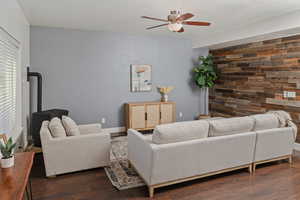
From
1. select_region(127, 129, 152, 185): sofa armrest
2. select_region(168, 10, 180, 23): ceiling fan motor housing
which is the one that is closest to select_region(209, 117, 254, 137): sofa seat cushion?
select_region(127, 129, 152, 185): sofa armrest

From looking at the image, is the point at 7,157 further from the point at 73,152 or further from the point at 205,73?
the point at 205,73

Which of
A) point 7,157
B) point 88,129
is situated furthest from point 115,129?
point 7,157

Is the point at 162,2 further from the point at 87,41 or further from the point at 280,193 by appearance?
the point at 280,193

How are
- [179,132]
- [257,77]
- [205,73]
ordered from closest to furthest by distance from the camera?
[179,132]
[257,77]
[205,73]

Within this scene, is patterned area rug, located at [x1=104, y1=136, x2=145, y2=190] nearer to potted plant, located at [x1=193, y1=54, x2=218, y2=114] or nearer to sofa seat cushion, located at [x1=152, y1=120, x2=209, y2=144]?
sofa seat cushion, located at [x1=152, y1=120, x2=209, y2=144]

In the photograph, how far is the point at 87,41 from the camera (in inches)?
203

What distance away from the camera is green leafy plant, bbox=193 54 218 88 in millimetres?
6023

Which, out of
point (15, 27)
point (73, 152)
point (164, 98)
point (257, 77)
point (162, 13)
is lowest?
point (73, 152)

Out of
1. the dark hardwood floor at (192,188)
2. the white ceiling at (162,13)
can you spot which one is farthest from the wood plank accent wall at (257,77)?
the dark hardwood floor at (192,188)

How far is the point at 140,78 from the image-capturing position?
5.73m

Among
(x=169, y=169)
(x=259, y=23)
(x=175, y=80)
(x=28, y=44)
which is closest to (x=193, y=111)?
(x=175, y=80)

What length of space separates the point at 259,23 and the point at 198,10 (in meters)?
1.52

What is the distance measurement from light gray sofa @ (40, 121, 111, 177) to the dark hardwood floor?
0.40 feet

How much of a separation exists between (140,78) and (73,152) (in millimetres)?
3178
